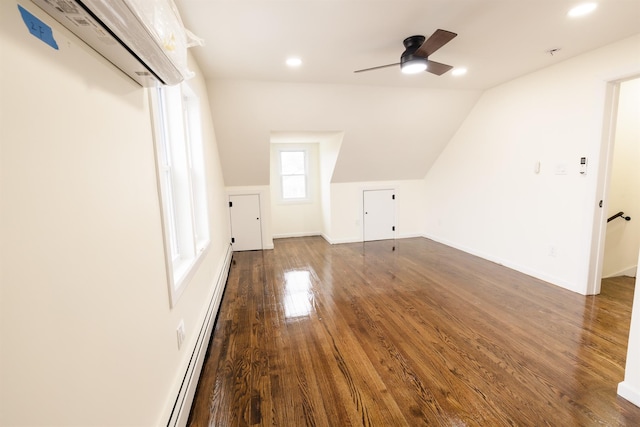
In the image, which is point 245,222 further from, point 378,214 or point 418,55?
point 418,55

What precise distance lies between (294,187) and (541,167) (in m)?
4.31

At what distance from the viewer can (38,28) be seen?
27.1 inches

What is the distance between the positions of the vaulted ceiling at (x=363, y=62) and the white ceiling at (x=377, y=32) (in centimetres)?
1

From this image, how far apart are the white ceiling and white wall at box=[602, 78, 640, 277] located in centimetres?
98

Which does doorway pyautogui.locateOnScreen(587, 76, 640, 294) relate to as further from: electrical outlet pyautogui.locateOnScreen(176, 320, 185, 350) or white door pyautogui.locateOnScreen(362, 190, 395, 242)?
electrical outlet pyautogui.locateOnScreen(176, 320, 185, 350)

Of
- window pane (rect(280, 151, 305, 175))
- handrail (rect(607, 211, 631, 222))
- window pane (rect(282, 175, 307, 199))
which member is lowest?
handrail (rect(607, 211, 631, 222))

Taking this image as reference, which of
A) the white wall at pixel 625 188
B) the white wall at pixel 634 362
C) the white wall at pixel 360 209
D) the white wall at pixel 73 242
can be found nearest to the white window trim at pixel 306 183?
the white wall at pixel 360 209

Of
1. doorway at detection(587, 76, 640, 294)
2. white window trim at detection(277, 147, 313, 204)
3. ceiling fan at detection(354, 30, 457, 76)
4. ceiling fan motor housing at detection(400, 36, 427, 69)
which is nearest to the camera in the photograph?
ceiling fan at detection(354, 30, 457, 76)

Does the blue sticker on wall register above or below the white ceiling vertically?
below

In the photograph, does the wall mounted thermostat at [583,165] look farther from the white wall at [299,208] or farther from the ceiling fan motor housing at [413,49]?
the white wall at [299,208]

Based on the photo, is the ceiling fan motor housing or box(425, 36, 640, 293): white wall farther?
box(425, 36, 640, 293): white wall

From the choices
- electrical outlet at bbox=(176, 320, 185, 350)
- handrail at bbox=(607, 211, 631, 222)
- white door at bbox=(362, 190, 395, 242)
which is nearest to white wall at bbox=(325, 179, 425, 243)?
white door at bbox=(362, 190, 395, 242)

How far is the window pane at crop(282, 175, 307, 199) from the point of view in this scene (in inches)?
244

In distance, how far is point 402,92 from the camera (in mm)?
3990
